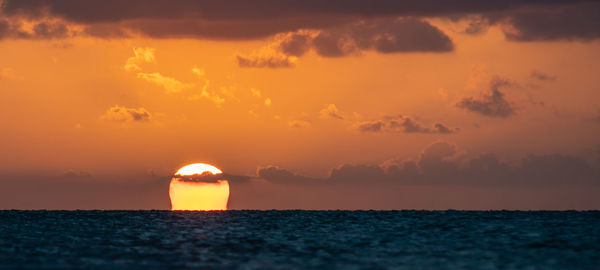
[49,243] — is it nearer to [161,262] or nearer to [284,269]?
[161,262]

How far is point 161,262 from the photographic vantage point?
2490 inches

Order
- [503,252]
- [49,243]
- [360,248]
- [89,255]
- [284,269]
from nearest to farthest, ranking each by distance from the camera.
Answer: [284,269], [89,255], [503,252], [360,248], [49,243]

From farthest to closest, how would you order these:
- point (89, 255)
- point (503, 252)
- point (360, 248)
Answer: point (360, 248)
point (503, 252)
point (89, 255)

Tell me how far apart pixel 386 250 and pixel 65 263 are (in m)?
27.4

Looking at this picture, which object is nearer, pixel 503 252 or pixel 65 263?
pixel 65 263

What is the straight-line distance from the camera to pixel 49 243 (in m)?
85.2

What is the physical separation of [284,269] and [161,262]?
9439mm

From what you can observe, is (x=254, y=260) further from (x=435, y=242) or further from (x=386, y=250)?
(x=435, y=242)

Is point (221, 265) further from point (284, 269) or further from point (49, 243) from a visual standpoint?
point (49, 243)

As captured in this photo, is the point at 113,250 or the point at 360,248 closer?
the point at 113,250

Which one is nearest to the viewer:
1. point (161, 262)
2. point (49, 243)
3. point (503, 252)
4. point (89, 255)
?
point (161, 262)

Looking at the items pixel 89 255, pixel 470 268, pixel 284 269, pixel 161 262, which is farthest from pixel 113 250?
pixel 470 268

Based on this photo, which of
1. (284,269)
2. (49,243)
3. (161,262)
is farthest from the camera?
(49,243)

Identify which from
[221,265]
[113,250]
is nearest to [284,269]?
[221,265]
